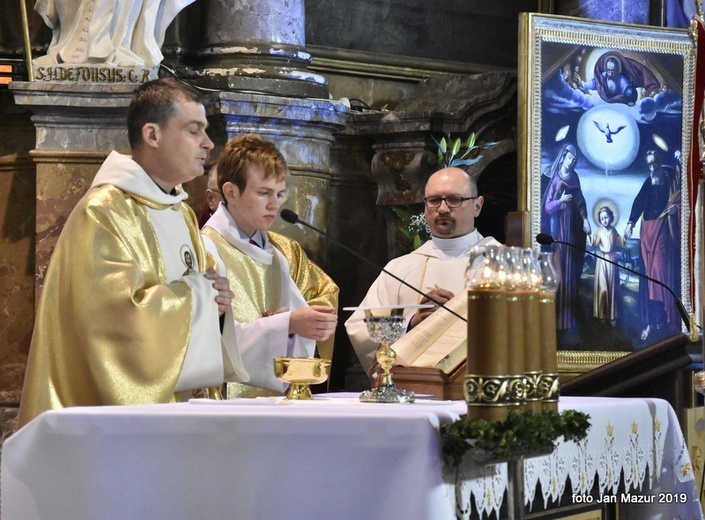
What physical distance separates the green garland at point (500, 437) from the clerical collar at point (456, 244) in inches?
128

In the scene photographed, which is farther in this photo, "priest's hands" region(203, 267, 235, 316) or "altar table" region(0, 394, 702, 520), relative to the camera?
"priest's hands" region(203, 267, 235, 316)

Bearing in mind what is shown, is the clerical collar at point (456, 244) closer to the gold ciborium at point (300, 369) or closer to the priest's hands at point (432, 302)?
the priest's hands at point (432, 302)

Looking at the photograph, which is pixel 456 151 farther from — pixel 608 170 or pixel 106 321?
pixel 106 321

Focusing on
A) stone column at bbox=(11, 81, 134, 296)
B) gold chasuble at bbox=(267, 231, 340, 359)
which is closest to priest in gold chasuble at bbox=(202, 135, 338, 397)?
gold chasuble at bbox=(267, 231, 340, 359)

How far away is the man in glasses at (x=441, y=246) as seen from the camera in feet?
20.0

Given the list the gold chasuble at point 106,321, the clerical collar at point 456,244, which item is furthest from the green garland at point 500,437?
the clerical collar at point 456,244

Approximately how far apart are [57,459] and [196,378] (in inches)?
35.3

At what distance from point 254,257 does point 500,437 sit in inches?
108

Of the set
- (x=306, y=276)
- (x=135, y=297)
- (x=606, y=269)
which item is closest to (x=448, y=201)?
(x=306, y=276)

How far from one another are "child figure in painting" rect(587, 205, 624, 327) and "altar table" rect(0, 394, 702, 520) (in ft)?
13.5

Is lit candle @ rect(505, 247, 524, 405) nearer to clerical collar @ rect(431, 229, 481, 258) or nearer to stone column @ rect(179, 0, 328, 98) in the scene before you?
clerical collar @ rect(431, 229, 481, 258)

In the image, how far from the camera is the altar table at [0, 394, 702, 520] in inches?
119

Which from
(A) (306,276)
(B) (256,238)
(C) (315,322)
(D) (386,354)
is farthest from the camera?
(A) (306,276)

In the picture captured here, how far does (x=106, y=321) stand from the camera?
13.4 feet
